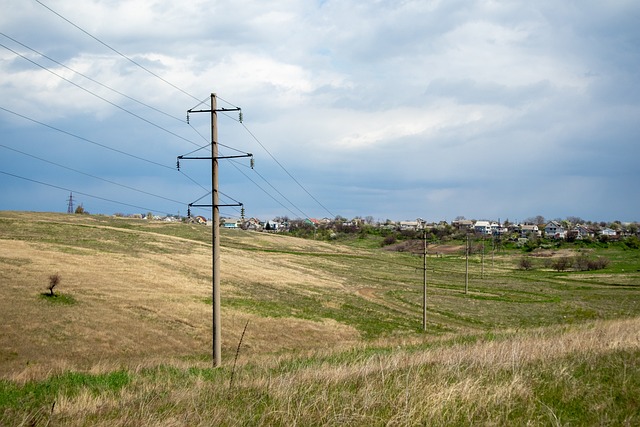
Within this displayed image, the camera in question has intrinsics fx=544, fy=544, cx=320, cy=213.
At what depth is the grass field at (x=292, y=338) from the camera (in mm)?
7945

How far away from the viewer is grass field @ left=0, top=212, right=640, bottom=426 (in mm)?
7945

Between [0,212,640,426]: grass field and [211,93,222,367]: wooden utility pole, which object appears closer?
[0,212,640,426]: grass field

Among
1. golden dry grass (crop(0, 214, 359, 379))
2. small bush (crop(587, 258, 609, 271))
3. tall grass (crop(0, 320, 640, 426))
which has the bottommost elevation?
small bush (crop(587, 258, 609, 271))

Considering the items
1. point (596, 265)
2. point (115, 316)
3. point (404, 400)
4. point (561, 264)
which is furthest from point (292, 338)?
point (596, 265)

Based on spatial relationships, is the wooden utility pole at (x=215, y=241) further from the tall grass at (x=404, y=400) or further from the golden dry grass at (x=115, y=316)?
the tall grass at (x=404, y=400)

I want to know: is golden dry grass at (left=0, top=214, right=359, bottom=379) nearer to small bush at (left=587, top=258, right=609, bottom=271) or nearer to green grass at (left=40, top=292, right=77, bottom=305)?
green grass at (left=40, top=292, right=77, bottom=305)

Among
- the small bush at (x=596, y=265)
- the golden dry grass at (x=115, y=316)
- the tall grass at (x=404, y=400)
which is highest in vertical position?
the tall grass at (x=404, y=400)

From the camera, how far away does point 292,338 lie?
43719 millimetres

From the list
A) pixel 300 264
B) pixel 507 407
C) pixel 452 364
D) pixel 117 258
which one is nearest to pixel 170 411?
pixel 507 407

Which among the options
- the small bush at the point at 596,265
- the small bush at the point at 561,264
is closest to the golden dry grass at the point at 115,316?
the small bush at the point at 561,264

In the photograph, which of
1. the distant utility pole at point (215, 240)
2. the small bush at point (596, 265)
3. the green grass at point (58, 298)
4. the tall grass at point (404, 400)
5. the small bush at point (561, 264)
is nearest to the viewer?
the tall grass at point (404, 400)

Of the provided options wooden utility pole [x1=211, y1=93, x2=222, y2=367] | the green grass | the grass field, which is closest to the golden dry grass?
the grass field

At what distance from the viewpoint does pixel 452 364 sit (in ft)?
35.2

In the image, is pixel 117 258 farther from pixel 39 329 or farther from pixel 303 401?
pixel 303 401
